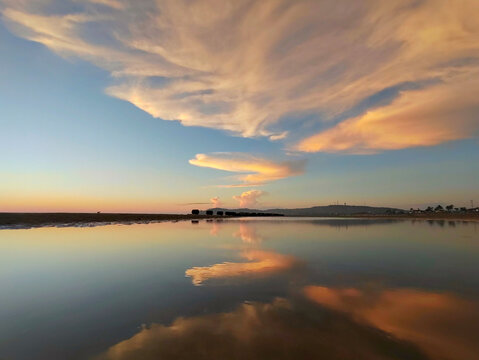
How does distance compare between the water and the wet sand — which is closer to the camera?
the water

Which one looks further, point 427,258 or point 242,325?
point 427,258

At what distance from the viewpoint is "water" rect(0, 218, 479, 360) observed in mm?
6266

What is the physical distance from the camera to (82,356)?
600cm

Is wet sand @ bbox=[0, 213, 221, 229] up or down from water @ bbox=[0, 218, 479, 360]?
up

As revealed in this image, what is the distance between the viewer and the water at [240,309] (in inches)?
247

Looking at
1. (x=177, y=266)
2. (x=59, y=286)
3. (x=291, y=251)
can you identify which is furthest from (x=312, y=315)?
(x=291, y=251)

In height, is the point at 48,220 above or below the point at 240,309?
above

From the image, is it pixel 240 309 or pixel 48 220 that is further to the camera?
pixel 48 220

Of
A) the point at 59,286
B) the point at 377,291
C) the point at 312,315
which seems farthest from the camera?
the point at 59,286

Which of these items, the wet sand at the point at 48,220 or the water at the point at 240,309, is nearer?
the water at the point at 240,309

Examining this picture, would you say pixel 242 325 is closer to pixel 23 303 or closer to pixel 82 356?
pixel 82 356

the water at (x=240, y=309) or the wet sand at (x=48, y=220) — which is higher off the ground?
the wet sand at (x=48, y=220)

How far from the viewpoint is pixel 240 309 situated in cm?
871

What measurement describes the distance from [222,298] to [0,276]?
1182 centimetres
